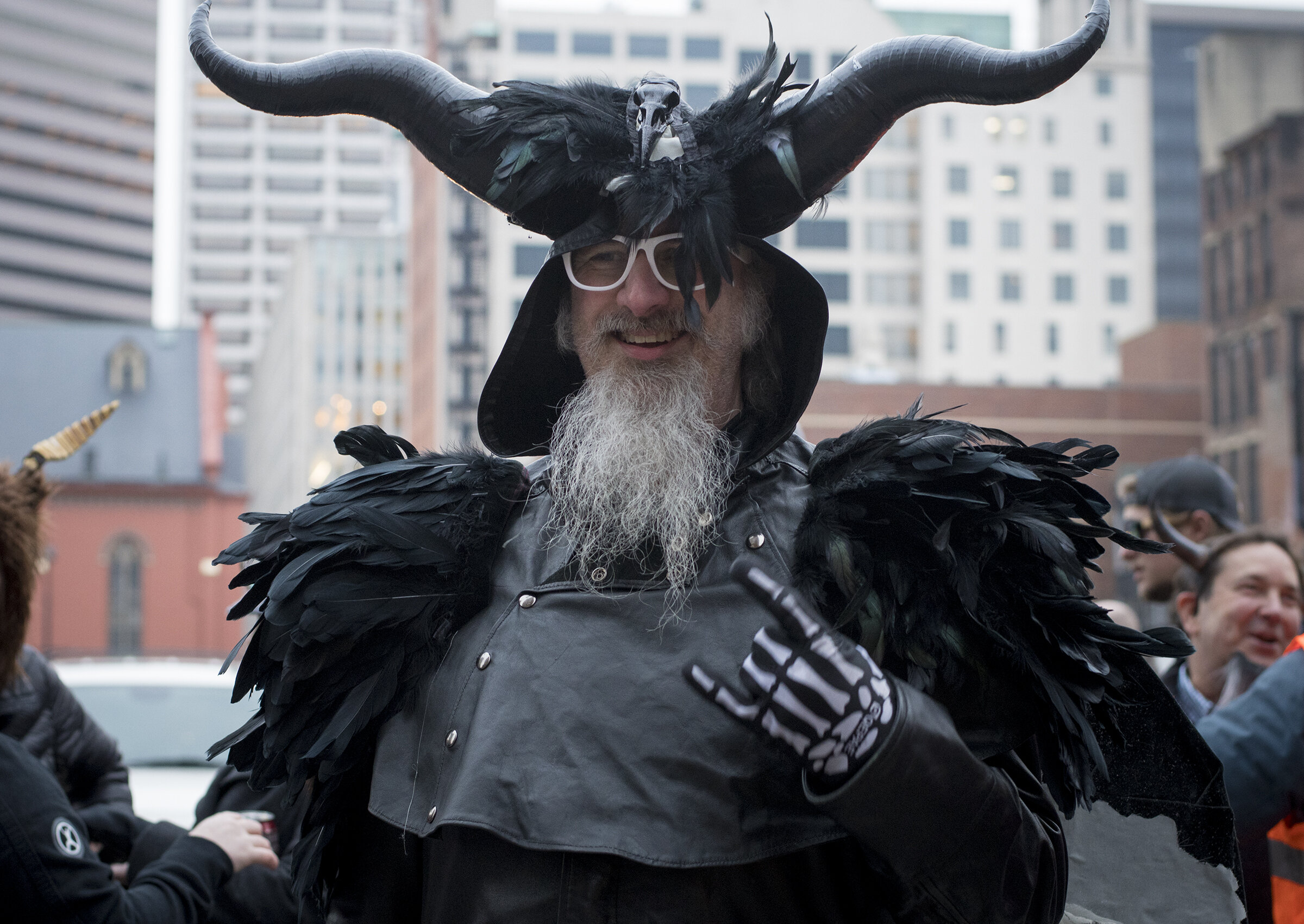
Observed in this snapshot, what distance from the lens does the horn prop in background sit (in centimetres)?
404

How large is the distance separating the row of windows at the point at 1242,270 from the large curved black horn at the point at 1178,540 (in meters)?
39.1

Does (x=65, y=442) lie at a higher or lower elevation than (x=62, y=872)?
higher

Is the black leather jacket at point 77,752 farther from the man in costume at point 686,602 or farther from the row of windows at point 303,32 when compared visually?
the row of windows at point 303,32

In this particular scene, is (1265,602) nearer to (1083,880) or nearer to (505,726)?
(1083,880)

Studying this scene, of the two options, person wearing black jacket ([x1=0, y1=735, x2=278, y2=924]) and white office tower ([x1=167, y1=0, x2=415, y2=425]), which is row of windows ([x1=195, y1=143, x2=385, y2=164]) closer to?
white office tower ([x1=167, y1=0, x2=415, y2=425])

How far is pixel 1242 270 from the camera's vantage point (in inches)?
1640

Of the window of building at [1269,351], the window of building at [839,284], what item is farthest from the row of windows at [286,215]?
the window of building at [1269,351]

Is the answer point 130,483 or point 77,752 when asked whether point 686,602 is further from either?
point 130,483

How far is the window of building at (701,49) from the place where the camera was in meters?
70.9

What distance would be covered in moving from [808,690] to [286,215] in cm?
12308

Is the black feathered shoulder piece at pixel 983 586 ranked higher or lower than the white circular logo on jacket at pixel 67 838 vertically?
higher

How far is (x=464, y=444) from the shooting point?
281 cm

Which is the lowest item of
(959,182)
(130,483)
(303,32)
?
(130,483)

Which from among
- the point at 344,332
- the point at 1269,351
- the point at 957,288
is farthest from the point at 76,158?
the point at 1269,351
